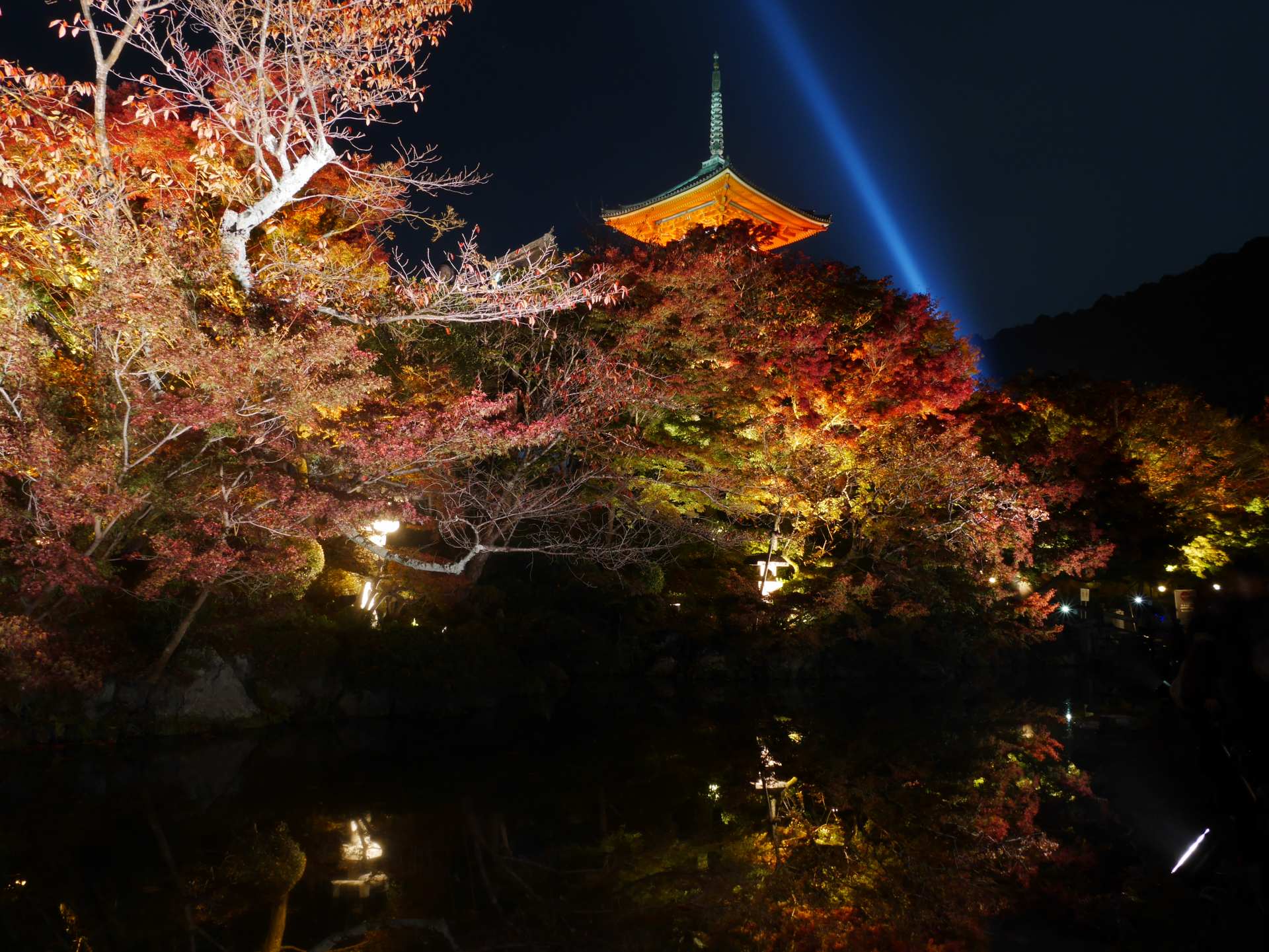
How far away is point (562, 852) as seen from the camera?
526cm

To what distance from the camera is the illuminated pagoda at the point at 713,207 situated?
25.0 meters

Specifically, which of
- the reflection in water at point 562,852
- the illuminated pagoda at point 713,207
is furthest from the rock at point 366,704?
the illuminated pagoda at point 713,207

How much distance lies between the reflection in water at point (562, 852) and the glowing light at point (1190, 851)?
17.7 inches

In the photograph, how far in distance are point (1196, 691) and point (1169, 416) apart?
57.8 ft

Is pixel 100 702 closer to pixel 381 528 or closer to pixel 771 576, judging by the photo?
pixel 381 528

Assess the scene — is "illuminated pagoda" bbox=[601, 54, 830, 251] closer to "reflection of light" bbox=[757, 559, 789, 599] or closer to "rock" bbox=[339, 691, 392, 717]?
"reflection of light" bbox=[757, 559, 789, 599]

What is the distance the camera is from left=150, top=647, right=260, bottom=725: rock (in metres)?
9.12

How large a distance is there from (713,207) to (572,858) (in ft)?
78.2

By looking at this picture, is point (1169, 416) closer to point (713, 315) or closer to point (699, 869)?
point (713, 315)

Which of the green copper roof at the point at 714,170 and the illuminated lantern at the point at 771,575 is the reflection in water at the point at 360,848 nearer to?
the illuminated lantern at the point at 771,575

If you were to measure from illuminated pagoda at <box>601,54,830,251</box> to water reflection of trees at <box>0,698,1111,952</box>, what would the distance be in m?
19.9

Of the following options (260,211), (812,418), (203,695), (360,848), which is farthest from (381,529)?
(812,418)

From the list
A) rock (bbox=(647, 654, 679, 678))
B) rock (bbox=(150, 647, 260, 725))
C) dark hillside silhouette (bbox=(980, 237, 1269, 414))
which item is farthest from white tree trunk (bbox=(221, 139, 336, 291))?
dark hillside silhouette (bbox=(980, 237, 1269, 414))

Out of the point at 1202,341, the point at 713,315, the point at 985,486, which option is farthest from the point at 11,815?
the point at 1202,341
